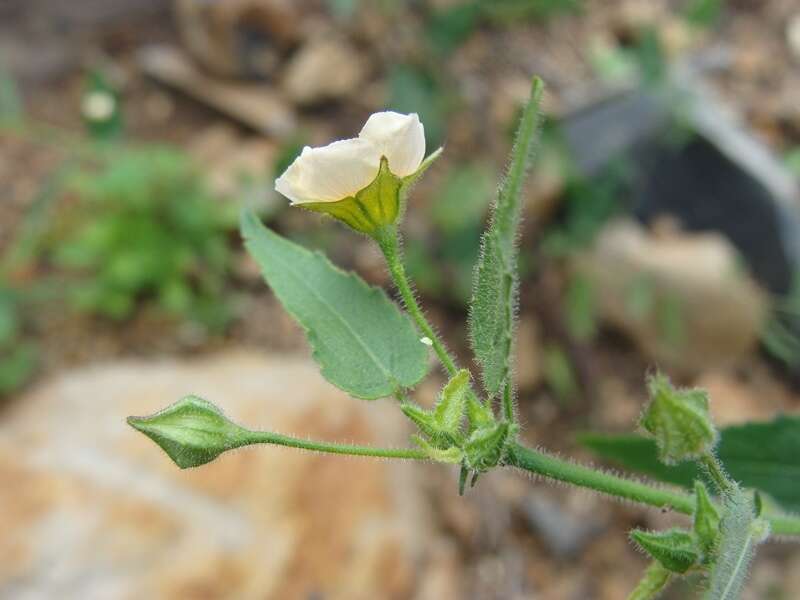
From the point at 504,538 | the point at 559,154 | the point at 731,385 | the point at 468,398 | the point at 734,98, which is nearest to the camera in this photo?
the point at 468,398

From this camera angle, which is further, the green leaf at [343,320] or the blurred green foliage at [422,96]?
the blurred green foliage at [422,96]

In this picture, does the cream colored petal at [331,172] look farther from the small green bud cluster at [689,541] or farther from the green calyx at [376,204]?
the small green bud cluster at [689,541]

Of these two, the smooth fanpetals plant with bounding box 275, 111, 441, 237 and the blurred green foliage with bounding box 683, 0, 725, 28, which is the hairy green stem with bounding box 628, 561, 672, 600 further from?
the blurred green foliage with bounding box 683, 0, 725, 28

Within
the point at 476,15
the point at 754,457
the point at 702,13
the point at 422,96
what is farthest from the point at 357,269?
the point at 754,457

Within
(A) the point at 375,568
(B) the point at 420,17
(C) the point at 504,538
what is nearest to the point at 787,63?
A: (B) the point at 420,17

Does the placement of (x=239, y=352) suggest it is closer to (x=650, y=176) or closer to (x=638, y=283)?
(x=638, y=283)

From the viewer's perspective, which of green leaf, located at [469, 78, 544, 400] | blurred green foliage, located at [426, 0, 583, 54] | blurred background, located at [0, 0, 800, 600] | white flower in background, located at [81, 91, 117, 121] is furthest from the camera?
white flower in background, located at [81, 91, 117, 121]

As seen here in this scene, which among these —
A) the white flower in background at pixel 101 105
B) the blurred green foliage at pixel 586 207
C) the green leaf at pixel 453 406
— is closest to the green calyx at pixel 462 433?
the green leaf at pixel 453 406

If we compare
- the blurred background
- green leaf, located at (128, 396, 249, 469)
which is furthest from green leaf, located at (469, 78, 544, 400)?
the blurred background
